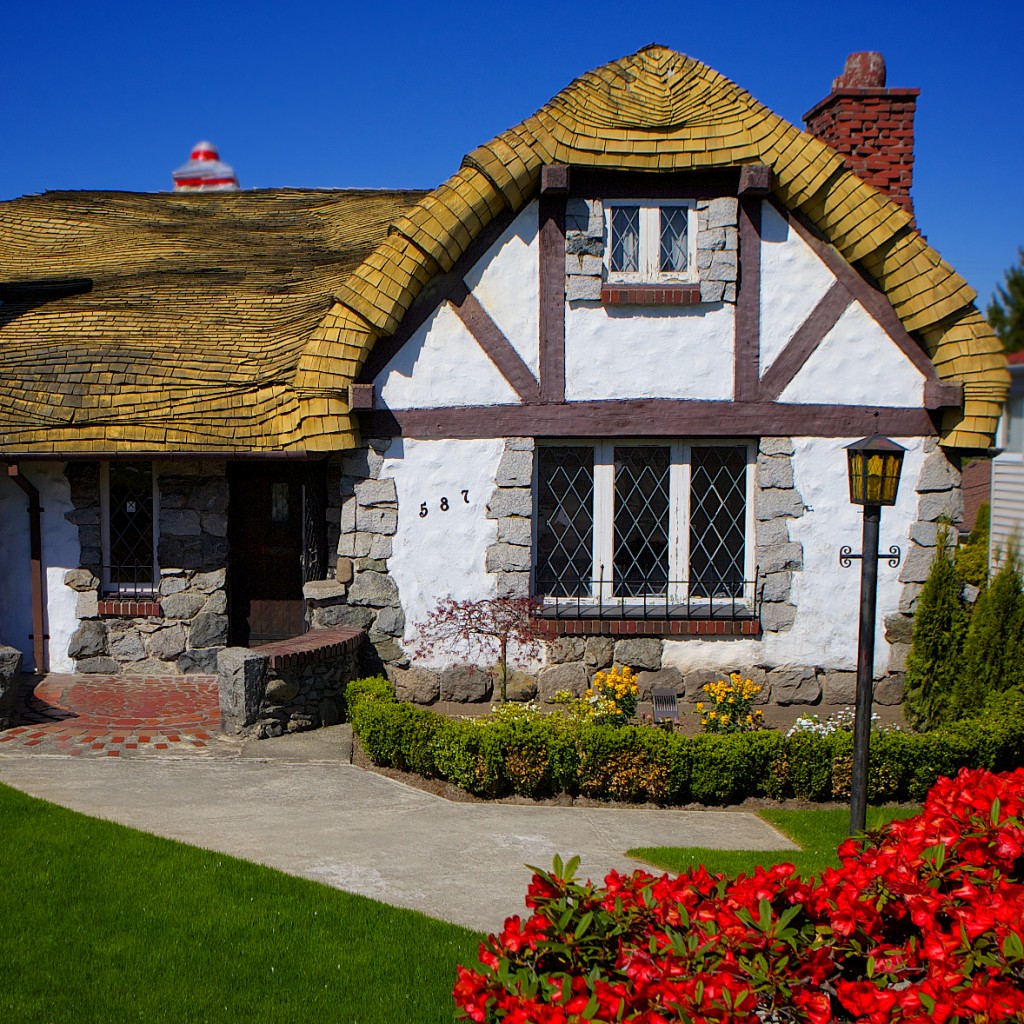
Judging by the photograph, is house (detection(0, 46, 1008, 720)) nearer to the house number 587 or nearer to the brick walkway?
the house number 587

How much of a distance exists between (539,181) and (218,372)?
3.79 metres

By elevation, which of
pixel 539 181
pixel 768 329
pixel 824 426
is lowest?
pixel 824 426

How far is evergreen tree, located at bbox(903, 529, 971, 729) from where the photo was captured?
369 inches

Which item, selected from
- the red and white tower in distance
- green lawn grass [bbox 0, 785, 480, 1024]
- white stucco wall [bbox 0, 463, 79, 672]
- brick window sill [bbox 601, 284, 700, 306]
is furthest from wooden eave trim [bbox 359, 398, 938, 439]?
the red and white tower in distance

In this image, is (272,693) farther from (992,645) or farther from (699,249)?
(992,645)

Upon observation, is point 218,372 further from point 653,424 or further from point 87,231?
point 87,231

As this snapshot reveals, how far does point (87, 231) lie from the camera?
586 inches

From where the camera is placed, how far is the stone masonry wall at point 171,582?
34.7 feet

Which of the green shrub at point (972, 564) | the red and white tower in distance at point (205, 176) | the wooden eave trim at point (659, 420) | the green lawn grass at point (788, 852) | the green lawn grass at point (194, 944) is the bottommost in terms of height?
the green lawn grass at point (788, 852)

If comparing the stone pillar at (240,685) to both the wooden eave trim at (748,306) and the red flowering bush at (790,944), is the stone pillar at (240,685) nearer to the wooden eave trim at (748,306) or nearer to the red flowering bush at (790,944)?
the wooden eave trim at (748,306)

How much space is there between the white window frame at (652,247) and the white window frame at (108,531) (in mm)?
5167

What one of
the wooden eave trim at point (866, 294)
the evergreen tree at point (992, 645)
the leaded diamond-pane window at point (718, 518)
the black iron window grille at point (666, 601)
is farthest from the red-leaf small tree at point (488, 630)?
the wooden eave trim at point (866, 294)

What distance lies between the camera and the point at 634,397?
9.79 m

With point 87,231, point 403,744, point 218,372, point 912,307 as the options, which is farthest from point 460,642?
point 87,231
